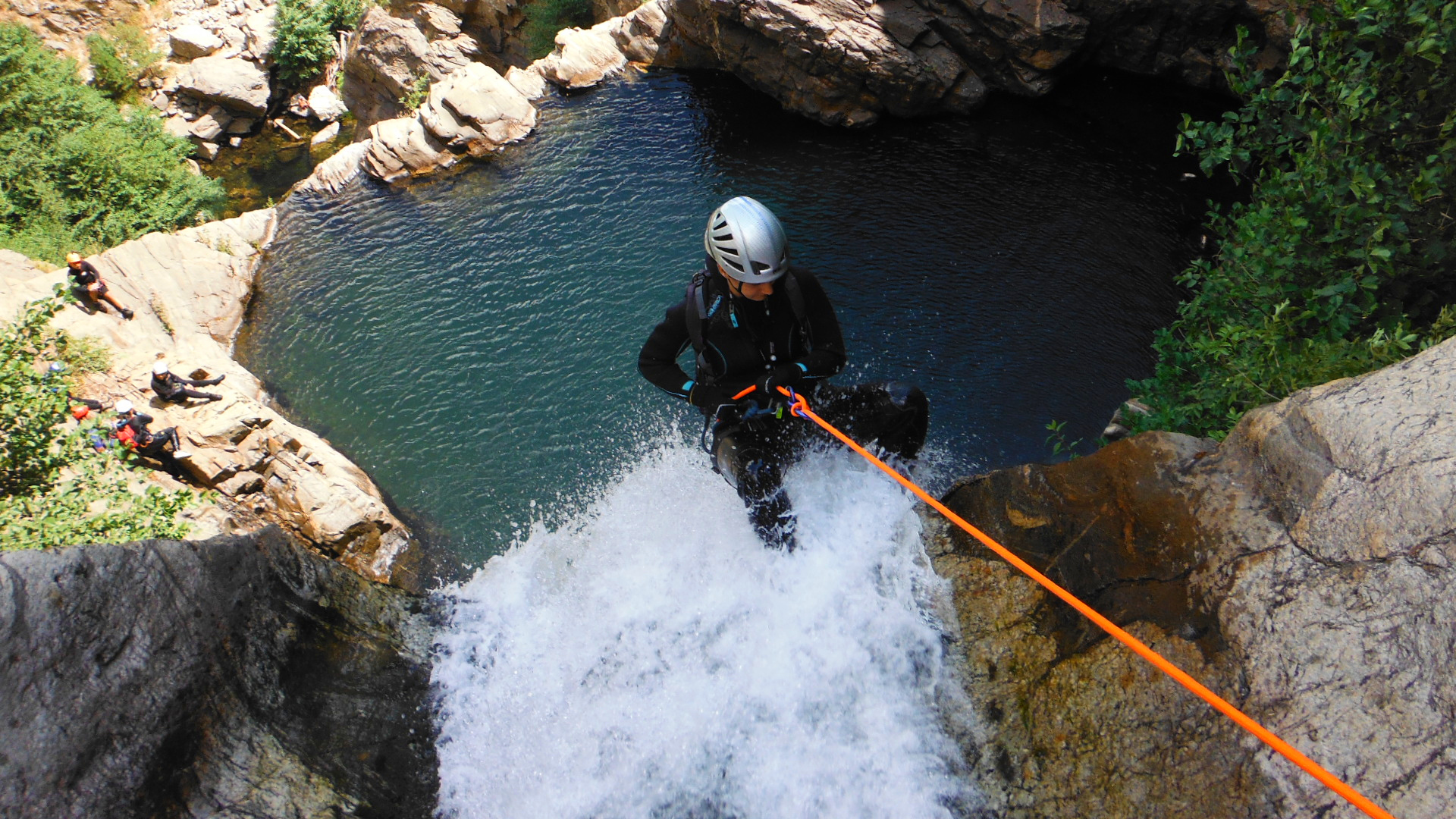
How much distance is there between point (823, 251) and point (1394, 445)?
9.38m

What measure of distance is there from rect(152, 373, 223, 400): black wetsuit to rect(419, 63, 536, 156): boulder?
8.76 m

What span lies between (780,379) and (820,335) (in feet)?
1.66

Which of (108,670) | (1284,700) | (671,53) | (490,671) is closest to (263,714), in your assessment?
(108,670)

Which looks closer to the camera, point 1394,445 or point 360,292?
point 1394,445

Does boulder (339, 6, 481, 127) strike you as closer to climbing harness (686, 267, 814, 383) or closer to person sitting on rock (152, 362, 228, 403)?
person sitting on rock (152, 362, 228, 403)

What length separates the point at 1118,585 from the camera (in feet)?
14.7

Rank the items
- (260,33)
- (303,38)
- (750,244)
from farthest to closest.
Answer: (260,33), (303,38), (750,244)

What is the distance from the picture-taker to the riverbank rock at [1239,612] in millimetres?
3260

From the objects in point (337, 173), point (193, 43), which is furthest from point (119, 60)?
point (337, 173)

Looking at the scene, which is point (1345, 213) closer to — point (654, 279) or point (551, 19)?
point (654, 279)

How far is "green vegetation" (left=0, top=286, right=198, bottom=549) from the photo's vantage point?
5836 millimetres

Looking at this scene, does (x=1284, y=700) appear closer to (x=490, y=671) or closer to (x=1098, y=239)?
(x=490, y=671)

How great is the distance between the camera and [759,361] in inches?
223

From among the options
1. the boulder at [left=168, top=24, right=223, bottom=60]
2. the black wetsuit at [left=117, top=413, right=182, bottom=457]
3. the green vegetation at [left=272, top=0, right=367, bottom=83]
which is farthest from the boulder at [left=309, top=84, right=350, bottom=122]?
the black wetsuit at [left=117, top=413, right=182, bottom=457]
